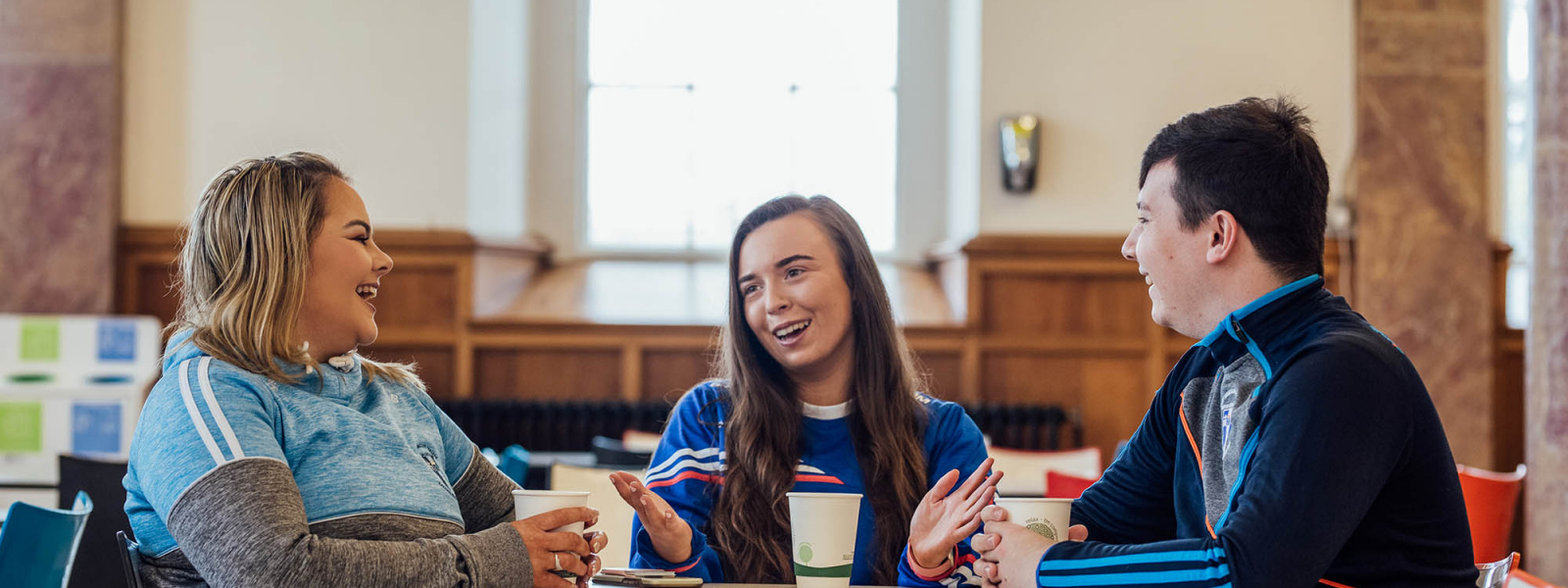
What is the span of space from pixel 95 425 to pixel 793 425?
159 inches

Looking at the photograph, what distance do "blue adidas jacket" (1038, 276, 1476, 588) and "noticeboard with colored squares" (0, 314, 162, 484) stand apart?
15.4 ft

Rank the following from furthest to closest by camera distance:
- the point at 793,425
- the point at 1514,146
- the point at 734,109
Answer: the point at 734,109 → the point at 1514,146 → the point at 793,425

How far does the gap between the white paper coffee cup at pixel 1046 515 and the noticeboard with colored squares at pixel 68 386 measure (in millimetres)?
4537

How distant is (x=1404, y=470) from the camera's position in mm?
1384

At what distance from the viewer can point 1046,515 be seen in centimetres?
151

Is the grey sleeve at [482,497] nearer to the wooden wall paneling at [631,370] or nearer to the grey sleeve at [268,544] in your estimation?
the grey sleeve at [268,544]

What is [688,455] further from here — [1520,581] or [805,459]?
[1520,581]

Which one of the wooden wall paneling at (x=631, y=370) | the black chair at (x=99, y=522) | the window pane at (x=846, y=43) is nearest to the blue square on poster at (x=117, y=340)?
the wooden wall paneling at (x=631, y=370)

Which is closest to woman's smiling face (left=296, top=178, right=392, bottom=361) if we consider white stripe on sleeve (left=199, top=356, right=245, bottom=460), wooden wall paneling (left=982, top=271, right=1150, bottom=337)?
white stripe on sleeve (left=199, top=356, right=245, bottom=460)

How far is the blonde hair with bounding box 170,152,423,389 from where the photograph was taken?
1.55 metres

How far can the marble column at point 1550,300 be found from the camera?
166 inches

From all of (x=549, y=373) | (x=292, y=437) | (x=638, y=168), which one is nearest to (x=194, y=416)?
(x=292, y=437)

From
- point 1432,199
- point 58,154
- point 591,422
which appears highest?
point 58,154

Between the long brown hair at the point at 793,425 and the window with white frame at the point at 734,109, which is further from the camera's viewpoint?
the window with white frame at the point at 734,109
